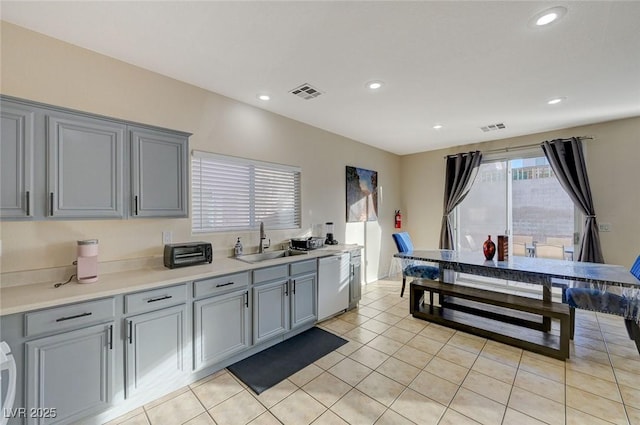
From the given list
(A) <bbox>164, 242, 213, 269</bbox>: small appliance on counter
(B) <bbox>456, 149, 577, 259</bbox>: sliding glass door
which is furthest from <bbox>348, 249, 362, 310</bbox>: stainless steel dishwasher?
(B) <bbox>456, 149, 577, 259</bbox>: sliding glass door

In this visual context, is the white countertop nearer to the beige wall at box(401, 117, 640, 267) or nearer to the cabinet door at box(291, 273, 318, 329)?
the cabinet door at box(291, 273, 318, 329)

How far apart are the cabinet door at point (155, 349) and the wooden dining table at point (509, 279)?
9.38ft

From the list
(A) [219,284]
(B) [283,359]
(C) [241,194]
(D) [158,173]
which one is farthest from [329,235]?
(D) [158,173]

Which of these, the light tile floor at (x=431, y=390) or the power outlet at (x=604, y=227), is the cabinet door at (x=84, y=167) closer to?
the light tile floor at (x=431, y=390)

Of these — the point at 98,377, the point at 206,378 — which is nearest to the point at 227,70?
the point at 98,377

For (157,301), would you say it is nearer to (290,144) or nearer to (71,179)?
(71,179)

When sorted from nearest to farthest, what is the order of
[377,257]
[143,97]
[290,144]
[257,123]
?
[143,97] < [257,123] < [290,144] < [377,257]

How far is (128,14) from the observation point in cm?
177

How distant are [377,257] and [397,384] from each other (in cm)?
331

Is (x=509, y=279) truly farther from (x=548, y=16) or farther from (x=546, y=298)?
(x=548, y=16)

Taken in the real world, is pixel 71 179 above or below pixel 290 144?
below

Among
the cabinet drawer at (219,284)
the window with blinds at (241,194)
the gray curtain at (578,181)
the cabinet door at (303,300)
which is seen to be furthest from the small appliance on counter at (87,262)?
the gray curtain at (578,181)

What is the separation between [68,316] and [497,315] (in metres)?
4.15

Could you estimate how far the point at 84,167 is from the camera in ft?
6.37
